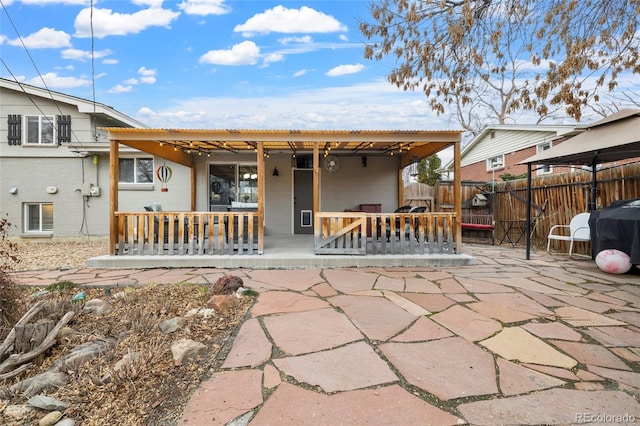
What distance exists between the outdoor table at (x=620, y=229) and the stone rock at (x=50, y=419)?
618 centimetres

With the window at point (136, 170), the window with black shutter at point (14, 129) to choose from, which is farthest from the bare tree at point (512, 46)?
the window with black shutter at point (14, 129)

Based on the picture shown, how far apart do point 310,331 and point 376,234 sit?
3122 mm

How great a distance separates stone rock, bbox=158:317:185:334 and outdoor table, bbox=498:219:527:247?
7.67m

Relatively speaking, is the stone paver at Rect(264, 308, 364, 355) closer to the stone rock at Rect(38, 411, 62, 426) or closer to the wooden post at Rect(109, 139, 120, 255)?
the stone rock at Rect(38, 411, 62, 426)

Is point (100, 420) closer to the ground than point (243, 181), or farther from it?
closer to the ground

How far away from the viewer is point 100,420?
4.83 ft

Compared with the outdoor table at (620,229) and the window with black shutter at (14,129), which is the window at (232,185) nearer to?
the window with black shutter at (14,129)

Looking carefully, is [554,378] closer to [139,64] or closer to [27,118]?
[27,118]

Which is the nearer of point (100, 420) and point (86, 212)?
point (100, 420)

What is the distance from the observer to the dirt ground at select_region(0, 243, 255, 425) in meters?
1.55

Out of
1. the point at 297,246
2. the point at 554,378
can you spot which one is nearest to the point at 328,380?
the point at 554,378

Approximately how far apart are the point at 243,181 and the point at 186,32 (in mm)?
4758

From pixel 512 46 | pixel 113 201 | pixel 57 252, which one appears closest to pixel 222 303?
pixel 113 201

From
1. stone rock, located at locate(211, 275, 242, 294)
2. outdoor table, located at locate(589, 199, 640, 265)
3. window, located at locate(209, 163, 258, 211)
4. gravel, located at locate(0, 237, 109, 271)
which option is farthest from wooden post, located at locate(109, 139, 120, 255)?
outdoor table, located at locate(589, 199, 640, 265)
